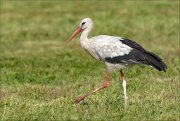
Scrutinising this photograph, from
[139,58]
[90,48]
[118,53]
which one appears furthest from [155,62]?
[90,48]

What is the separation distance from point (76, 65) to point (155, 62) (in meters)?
5.40

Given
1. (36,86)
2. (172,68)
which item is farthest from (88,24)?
(172,68)

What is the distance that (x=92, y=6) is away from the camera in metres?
30.1

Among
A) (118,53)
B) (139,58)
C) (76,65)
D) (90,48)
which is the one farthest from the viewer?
(76,65)

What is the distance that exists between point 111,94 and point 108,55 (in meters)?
0.83

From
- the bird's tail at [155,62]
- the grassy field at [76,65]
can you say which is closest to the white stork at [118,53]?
the bird's tail at [155,62]

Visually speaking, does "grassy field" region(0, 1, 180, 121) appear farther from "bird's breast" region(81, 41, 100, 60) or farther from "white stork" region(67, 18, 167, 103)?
"bird's breast" region(81, 41, 100, 60)

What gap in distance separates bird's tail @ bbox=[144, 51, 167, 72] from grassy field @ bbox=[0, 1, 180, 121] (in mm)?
584

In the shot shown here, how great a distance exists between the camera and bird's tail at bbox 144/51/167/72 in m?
10.1

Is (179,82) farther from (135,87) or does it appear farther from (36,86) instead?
(36,86)

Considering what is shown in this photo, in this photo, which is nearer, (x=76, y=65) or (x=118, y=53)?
(x=118, y=53)

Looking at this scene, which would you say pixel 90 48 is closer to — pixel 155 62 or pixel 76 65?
pixel 155 62

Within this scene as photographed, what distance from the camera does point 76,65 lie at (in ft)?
50.4

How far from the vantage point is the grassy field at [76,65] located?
376 inches
